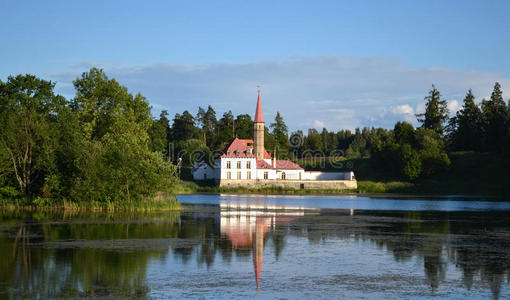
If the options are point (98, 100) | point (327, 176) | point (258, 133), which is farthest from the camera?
point (327, 176)

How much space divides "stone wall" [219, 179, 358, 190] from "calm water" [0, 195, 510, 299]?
62.2 meters

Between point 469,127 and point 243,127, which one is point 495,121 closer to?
point 469,127

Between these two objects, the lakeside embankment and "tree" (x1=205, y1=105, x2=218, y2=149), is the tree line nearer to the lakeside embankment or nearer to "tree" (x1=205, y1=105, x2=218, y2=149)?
the lakeside embankment

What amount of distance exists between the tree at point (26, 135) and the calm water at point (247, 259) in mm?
9247

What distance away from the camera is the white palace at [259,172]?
99.1 m

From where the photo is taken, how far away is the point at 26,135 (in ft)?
146

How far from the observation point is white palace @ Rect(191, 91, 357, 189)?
99062 mm

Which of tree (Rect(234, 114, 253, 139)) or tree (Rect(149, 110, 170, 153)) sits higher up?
tree (Rect(234, 114, 253, 139))

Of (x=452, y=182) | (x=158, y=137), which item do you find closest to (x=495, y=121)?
(x=452, y=182)

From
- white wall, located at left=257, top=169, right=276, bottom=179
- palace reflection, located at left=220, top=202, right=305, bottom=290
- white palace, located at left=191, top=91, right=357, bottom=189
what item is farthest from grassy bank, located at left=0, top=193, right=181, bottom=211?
white wall, located at left=257, top=169, right=276, bottom=179

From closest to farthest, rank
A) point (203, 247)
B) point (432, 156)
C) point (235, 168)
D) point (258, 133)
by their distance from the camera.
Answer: point (203, 247)
point (235, 168)
point (432, 156)
point (258, 133)

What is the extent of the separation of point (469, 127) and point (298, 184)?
41.3 metres

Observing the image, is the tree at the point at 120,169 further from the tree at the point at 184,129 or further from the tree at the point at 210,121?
the tree at the point at 210,121

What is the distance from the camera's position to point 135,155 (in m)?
44.6
